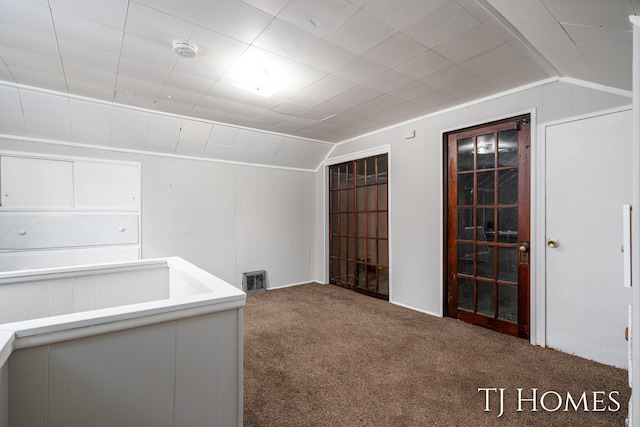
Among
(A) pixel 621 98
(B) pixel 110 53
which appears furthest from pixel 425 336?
(B) pixel 110 53

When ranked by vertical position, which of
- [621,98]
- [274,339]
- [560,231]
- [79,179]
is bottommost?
[274,339]

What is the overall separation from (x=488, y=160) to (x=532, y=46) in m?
1.16

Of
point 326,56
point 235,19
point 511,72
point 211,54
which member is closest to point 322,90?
point 326,56

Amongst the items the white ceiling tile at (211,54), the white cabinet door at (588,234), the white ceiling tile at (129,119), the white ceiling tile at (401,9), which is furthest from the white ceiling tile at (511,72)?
the white ceiling tile at (129,119)

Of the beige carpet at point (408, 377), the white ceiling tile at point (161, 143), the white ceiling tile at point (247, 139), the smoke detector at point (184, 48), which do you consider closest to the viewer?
the beige carpet at point (408, 377)

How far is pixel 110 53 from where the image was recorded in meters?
2.15

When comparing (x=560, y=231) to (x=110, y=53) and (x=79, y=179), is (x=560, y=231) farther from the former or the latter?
(x=79, y=179)

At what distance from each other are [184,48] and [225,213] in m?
2.65

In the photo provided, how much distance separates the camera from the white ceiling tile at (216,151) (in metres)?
4.08

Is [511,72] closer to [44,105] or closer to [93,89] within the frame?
[93,89]

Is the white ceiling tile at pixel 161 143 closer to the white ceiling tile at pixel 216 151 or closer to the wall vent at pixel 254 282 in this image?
the white ceiling tile at pixel 216 151

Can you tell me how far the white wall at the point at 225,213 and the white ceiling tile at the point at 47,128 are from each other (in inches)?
4.6

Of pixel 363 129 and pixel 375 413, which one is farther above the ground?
pixel 363 129

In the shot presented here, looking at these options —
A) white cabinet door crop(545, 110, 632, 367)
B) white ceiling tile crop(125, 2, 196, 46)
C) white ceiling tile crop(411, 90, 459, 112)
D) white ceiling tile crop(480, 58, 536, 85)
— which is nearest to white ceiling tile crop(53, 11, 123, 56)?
white ceiling tile crop(125, 2, 196, 46)
